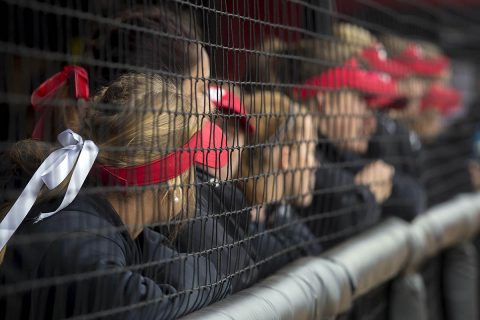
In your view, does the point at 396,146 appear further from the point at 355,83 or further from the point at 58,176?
the point at 58,176

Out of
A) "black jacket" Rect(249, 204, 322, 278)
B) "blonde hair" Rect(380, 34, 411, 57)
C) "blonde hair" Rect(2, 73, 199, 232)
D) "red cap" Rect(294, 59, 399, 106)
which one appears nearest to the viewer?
"blonde hair" Rect(2, 73, 199, 232)

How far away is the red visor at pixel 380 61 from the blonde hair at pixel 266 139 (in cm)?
89

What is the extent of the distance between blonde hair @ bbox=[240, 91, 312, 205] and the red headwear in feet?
0.44

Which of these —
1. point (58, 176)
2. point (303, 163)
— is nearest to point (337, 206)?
point (303, 163)

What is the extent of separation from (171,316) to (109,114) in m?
0.42

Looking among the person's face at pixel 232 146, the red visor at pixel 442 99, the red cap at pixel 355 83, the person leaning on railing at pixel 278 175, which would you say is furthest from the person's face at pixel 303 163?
the red visor at pixel 442 99

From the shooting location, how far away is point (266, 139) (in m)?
2.32

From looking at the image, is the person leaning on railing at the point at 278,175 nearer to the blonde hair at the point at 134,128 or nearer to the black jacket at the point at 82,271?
the blonde hair at the point at 134,128

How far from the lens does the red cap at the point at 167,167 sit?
1729 mm

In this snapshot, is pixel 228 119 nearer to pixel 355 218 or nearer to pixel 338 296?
pixel 338 296

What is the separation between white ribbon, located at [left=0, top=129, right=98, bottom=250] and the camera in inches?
61.2

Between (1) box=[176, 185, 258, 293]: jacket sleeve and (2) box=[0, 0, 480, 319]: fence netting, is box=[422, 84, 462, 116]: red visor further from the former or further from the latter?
(1) box=[176, 185, 258, 293]: jacket sleeve

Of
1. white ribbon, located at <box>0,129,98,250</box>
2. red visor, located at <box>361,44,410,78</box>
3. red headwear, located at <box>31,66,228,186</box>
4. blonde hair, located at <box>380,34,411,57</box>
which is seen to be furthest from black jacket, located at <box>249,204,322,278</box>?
blonde hair, located at <box>380,34,411,57</box>

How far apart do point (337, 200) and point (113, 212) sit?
1.30 metres
